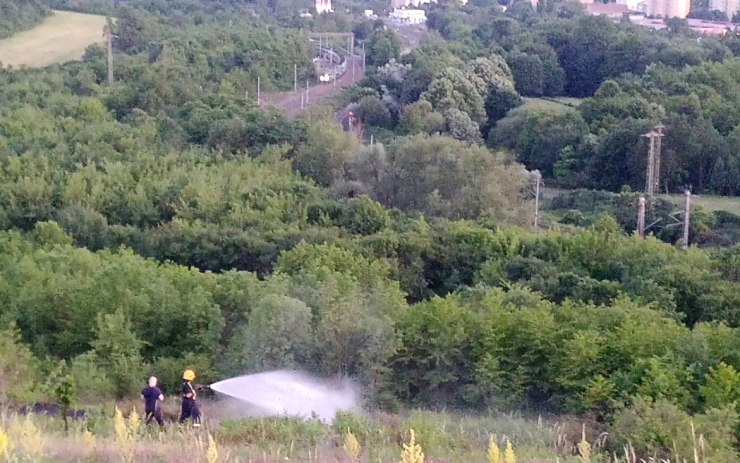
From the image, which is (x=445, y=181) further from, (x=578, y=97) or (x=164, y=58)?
(x=578, y=97)

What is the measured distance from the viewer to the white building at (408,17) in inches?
2943

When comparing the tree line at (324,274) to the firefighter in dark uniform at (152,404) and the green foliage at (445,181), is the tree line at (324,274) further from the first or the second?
the firefighter in dark uniform at (152,404)

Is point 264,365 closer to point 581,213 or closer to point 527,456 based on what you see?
point 527,456

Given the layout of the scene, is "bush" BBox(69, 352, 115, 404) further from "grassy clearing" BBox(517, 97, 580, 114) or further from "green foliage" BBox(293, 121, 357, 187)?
"grassy clearing" BBox(517, 97, 580, 114)

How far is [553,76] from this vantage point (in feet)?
163

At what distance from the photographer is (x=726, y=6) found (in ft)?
284

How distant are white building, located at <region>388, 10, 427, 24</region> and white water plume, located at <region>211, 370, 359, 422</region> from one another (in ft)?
205

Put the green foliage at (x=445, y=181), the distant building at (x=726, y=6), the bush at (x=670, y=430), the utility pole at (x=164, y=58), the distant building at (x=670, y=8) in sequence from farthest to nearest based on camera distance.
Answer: the distant building at (x=726, y=6)
the distant building at (x=670, y=8)
the utility pole at (x=164, y=58)
the green foliage at (x=445, y=181)
the bush at (x=670, y=430)

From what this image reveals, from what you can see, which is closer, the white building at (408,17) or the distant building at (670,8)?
the white building at (408,17)

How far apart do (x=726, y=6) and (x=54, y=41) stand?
197 feet

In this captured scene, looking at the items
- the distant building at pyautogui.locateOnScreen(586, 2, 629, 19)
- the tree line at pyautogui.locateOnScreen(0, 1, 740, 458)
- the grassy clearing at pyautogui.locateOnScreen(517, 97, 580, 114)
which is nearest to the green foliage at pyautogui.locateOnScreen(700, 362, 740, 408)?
the tree line at pyautogui.locateOnScreen(0, 1, 740, 458)

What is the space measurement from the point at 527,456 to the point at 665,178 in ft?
83.0

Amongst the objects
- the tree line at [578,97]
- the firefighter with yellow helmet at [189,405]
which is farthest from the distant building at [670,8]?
the firefighter with yellow helmet at [189,405]

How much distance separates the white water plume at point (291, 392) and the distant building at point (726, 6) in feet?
258
